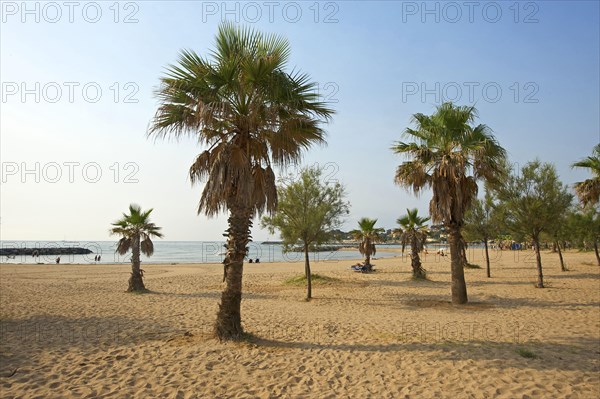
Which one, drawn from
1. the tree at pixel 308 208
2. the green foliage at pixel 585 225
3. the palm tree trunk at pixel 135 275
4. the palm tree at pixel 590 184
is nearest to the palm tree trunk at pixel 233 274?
the tree at pixel 308 208

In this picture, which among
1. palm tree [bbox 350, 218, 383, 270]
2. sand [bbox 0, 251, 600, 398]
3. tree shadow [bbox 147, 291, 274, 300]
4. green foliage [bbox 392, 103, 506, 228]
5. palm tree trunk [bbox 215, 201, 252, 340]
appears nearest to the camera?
sand [bbox 0, 251, 600, 398]

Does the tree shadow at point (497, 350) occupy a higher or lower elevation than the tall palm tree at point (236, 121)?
lower

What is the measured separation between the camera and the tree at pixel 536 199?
18984 mm

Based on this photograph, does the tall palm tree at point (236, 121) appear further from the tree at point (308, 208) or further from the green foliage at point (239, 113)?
the tree at point (308, 208)

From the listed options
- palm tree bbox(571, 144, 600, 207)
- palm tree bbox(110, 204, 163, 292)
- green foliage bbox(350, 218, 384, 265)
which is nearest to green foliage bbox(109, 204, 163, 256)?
palm tree bbox(110, 204, 163, 292)

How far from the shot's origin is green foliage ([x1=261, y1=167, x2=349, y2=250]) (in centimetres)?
1830

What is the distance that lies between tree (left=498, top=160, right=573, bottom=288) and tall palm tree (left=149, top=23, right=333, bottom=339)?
14.3m

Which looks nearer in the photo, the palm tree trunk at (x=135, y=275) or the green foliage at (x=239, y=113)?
the green foliage at (x=239, y=113)

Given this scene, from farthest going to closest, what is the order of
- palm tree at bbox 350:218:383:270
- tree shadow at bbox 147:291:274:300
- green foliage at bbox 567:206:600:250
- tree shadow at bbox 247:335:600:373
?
palm tree at bbox 350:218:383:270
green foliage at bbox 567:206:600:250
tree shadow at bbox 147:291:274:300
tree shadow at bbox 247:335:600:373

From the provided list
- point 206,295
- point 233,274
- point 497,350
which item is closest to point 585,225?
point 497,350

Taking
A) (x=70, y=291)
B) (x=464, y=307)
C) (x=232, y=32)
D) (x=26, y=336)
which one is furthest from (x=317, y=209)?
(x=70, y=291)

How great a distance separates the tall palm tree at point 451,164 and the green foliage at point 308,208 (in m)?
4.30

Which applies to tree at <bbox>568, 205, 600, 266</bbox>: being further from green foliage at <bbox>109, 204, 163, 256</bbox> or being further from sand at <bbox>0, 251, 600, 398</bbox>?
green foliage at <bbox>109, 204, 163, 256</bbox>

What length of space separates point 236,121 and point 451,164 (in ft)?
28.9
